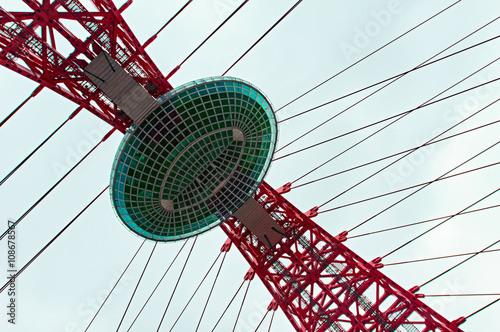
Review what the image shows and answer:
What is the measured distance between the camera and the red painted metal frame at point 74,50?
63.8ft

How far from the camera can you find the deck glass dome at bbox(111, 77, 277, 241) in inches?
867

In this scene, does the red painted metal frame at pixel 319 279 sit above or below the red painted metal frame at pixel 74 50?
below

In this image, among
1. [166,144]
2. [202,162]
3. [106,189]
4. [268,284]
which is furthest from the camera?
[268,284]

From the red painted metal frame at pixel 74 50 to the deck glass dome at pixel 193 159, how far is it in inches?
118

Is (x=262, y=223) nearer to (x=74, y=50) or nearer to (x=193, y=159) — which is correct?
(x=193, y=159)

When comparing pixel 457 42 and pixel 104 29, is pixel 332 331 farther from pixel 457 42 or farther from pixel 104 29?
pixel 104 29

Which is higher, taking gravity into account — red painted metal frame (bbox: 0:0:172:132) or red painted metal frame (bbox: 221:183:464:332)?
red painted metal frame (bbox: 0:0:172:132)

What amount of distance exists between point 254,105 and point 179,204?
26.1 feet

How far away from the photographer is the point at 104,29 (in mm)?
21594

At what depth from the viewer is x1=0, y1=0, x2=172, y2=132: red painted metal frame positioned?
19438mm

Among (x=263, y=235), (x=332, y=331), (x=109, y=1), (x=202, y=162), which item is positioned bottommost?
(x=332, y=331)

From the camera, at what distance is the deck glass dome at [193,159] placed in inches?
867

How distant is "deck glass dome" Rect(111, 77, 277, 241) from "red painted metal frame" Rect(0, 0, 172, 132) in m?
3.01

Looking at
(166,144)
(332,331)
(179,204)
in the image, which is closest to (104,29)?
(166,144)
